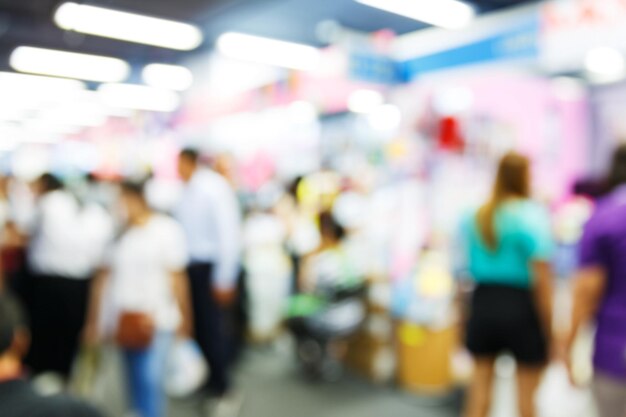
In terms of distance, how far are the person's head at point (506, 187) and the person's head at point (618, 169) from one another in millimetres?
410

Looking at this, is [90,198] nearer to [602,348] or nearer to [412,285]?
[412,285]

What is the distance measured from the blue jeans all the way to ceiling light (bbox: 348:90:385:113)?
277 inches

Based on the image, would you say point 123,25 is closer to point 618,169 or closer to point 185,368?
point 185,368

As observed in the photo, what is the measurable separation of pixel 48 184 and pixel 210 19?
520 cm

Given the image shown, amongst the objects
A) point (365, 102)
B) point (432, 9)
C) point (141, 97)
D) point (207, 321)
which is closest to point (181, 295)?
point (207, 321)

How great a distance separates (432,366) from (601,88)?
7.88m

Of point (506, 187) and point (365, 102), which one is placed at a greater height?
point (365, 102)

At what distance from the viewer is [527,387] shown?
→ 260cm

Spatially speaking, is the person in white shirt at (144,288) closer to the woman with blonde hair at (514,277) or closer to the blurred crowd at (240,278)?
the blurred crowd at (240,278)

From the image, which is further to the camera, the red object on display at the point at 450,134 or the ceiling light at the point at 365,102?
the ceiling light at the point at 365,102

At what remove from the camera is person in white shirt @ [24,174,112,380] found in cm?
346

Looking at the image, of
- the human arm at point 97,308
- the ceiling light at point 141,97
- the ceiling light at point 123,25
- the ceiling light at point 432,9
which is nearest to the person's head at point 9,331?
the human arm at point 97,308

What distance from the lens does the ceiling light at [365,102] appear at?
937cm

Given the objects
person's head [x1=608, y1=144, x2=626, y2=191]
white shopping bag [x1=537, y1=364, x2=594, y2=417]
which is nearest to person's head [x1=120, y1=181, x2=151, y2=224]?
person's head [x1=608, y1=144, x2=626, y2=191]
